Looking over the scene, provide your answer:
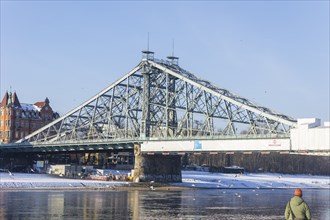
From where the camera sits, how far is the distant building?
7219 inches

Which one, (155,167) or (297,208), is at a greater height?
(155,167)

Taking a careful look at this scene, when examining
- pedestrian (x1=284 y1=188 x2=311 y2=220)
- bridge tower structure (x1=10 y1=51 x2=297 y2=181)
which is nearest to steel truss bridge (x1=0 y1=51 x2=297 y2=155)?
bridge tower structure (x1=10 y1=51 x2=297 y2=181)

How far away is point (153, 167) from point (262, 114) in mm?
29923

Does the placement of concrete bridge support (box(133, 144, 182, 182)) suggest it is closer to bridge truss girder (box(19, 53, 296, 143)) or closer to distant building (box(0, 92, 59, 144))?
bridge truss girder (box(19, 53, 296, 143))

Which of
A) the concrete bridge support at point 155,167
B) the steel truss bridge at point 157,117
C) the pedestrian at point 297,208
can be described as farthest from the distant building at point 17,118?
the pedestrian at point 297,208

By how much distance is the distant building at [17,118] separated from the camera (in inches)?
7219

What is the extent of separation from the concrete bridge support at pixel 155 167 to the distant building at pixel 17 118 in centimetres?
7932

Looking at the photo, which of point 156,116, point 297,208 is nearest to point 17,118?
point 156,116

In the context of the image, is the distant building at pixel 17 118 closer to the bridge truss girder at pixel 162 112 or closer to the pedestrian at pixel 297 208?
the bridge truss girder at pixel 162 112

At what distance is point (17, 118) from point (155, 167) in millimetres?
83801

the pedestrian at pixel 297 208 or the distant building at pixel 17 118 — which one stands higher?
the distant building at pixel 17 118

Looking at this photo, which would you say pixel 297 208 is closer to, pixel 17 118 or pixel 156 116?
pixel 156 116

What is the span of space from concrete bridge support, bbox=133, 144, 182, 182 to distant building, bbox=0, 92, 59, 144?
260 feet

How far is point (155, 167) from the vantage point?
377ft
